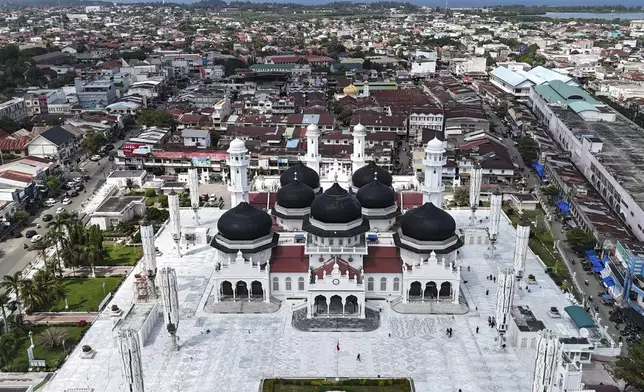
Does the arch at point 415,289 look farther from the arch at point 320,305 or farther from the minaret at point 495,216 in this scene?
the minaret at point 495,216

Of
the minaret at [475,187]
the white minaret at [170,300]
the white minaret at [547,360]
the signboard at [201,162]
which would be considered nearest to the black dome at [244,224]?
the white minaret at [170,300]

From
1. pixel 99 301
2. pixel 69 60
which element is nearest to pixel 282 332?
pixel 99 301

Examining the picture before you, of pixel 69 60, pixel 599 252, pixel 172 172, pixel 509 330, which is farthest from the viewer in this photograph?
pixel 69 60

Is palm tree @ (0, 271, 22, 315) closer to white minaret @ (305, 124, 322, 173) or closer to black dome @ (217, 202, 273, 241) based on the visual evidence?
black dome @ (217, 202, 273, 241)

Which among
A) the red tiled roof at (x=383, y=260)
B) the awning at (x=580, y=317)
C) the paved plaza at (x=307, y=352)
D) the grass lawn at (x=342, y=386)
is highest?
the red tiled roof at (x=383, y=260)

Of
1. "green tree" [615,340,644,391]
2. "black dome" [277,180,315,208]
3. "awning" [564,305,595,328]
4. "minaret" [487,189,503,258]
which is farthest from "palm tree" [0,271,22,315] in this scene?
"green tree" [615,340,644,391]

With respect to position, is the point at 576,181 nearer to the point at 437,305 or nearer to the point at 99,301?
the point at 437,305
